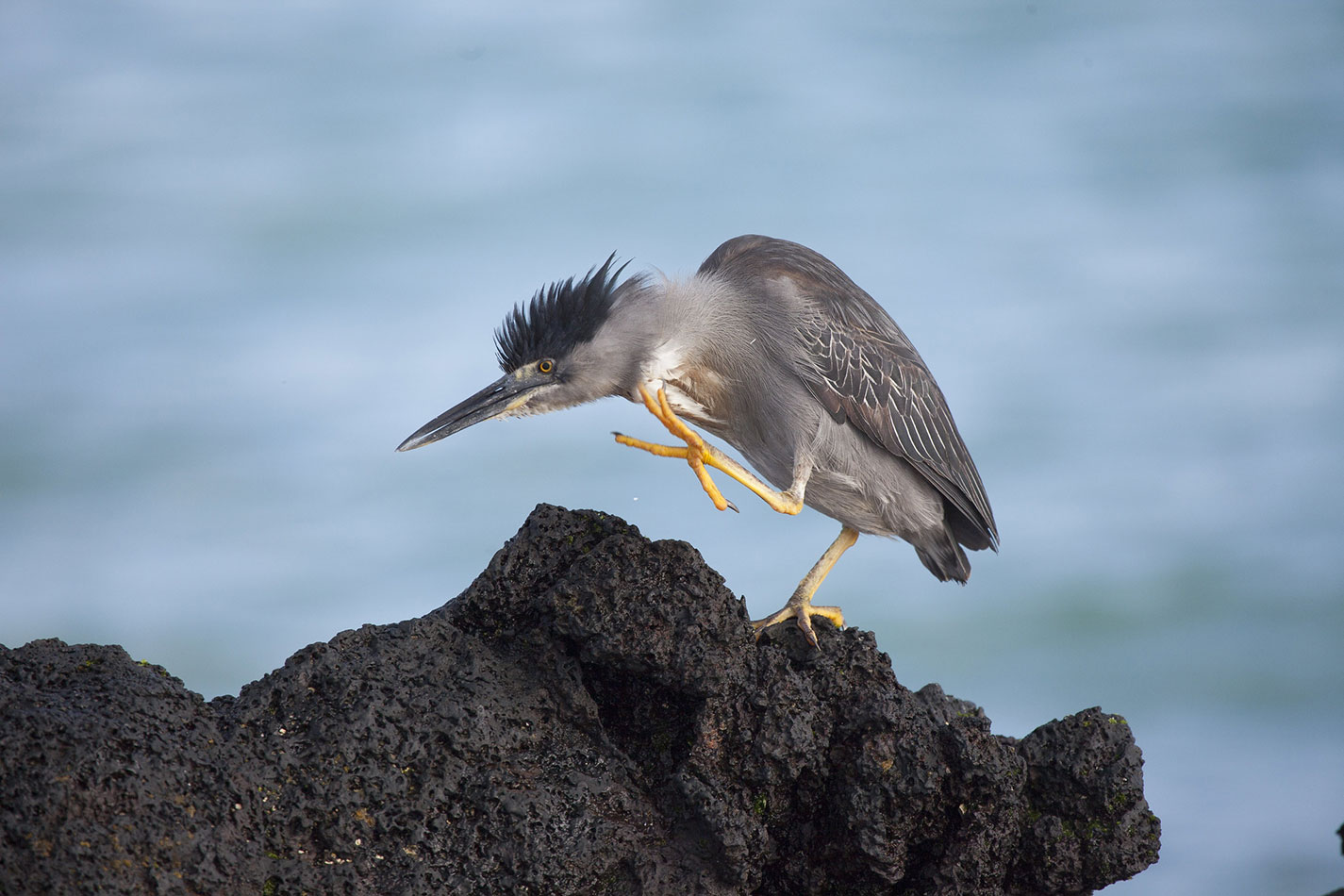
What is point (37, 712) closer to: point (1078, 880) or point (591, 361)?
point (591, 361)

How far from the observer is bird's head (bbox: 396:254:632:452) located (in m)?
4.35

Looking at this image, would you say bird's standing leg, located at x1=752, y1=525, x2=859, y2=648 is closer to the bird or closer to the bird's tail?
the bird

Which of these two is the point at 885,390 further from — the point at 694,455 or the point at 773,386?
the point at 694,455

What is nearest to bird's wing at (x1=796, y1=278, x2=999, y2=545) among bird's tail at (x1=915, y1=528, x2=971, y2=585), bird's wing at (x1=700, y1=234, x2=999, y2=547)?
bird's wing at (x1=700, y1=234, x2=999, y2=547)

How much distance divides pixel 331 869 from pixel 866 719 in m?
1.61

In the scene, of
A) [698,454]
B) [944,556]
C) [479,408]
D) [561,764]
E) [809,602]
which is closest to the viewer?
[561,764]

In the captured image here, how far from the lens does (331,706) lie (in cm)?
332

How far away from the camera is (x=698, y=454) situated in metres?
4.15

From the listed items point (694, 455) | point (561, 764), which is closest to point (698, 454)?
point (694, 455)

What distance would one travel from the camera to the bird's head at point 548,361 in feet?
14.3

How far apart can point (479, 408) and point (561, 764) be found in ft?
4.66

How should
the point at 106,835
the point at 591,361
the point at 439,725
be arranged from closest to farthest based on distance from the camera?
the point at 106,835 < the point at 439,725 < the point at 591,361

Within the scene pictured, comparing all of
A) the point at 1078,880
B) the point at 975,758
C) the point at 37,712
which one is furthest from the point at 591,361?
the point at 1078,880

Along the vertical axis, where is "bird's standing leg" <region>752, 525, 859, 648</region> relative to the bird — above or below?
below
